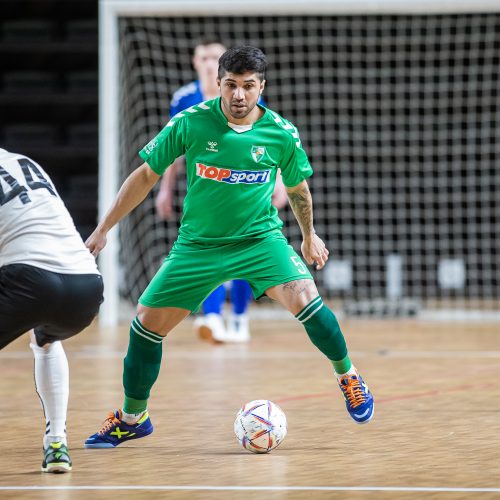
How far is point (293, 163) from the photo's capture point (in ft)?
13.6

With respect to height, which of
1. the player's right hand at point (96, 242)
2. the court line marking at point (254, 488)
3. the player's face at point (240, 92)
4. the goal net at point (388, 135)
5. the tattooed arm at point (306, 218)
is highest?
the player's face at point (240, 92)

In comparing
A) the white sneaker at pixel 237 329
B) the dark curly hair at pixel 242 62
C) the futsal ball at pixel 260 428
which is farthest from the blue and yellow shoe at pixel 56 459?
the white sneaker at pixel 237 329

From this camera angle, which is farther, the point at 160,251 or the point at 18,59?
the point at 18,59

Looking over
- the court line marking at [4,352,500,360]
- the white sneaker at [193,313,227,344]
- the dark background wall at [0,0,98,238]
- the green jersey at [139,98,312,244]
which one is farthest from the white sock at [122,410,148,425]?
the dark background wall at [0,0,98,238]

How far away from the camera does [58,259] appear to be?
331 cm

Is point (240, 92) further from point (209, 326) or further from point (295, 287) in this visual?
point (209, 326)

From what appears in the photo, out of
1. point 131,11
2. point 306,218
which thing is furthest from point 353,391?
point 131,11

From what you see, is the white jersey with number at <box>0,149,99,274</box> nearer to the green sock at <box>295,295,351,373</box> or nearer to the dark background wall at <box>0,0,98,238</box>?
the green sock at <box>295,295,351,373</box>

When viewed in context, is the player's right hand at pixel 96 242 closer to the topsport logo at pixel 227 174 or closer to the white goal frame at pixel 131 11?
the topsport logo at pixel 227 174

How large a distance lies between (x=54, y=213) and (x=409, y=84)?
10.7 m

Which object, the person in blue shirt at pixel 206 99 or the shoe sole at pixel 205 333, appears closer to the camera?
the person in blue shirt at pixel 206 99

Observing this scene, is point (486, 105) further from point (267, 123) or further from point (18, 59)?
point (267, 123)

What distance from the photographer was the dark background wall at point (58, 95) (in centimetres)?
1352

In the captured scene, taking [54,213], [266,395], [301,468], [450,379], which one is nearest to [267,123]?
[54,213]
